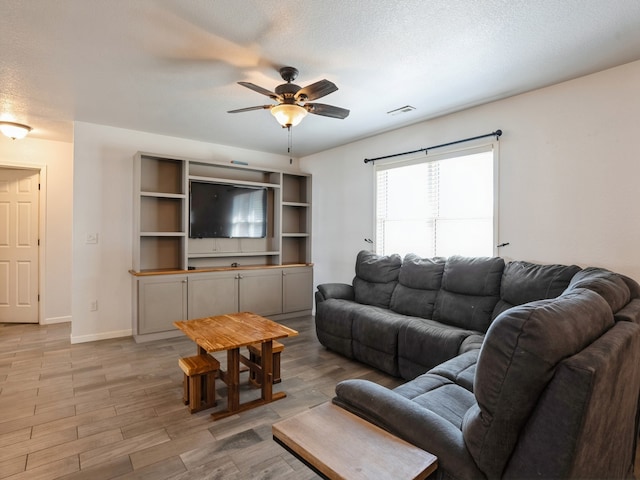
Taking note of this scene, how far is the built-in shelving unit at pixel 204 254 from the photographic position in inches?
167

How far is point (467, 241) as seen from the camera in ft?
11.8

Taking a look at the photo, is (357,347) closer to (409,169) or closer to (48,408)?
(409,169)

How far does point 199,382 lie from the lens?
2553 millimetres

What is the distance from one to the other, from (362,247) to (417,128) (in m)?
1.68

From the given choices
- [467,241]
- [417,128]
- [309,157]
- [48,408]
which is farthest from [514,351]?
[309,157]

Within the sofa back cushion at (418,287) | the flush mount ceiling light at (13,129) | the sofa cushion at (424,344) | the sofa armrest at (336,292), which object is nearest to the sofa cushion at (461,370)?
the sofa cushion at (424,344)

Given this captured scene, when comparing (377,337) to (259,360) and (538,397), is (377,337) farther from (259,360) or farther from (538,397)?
(538,397)

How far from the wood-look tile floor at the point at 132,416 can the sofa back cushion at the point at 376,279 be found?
749mm

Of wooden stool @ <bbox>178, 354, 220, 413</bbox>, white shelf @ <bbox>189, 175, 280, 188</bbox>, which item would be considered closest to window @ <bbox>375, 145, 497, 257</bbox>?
white shelf @ <bbox>189, 175, 280, 188</bbox>

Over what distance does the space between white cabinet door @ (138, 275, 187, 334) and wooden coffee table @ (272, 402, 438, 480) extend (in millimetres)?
3416

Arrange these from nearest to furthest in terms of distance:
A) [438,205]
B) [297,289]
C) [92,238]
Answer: [438,205] → [92,238] → [297,289]

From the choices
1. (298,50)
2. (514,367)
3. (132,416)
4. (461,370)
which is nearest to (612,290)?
(461,370)

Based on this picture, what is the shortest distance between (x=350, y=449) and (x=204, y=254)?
4101mm

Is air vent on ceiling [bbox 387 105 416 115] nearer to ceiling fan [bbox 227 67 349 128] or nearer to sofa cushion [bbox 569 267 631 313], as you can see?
ceiling fan [bbox 227 67 349 128]
